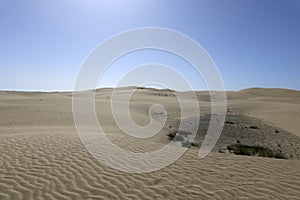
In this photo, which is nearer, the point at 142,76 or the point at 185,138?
the point at 185,138

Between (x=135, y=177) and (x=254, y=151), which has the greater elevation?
(x=135, y=177)

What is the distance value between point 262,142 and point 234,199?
10.1 metres

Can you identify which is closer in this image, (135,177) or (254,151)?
(135,177)

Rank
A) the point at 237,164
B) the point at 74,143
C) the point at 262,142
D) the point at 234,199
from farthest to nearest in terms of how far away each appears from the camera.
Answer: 1. the point at 262,142
2. the point at 74,143
3. the point at 237,164
4. the point at 234,199

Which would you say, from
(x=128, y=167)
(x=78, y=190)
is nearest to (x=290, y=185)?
(x=128, y=167)

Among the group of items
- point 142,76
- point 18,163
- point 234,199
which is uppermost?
point 142,76

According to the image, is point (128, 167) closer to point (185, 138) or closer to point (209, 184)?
point (209, 184)

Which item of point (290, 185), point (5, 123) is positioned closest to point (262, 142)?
point (290, 185)

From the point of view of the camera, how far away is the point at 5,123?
1786 centimetres

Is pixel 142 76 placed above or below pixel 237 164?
above

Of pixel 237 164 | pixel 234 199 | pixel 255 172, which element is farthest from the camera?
pixel 237 164

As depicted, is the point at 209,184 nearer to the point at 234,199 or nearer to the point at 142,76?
the point at 234,199

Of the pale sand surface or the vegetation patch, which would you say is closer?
the pale sand surface

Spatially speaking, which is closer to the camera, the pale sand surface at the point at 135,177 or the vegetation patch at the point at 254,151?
the pale sand surface at the point at 135,177
